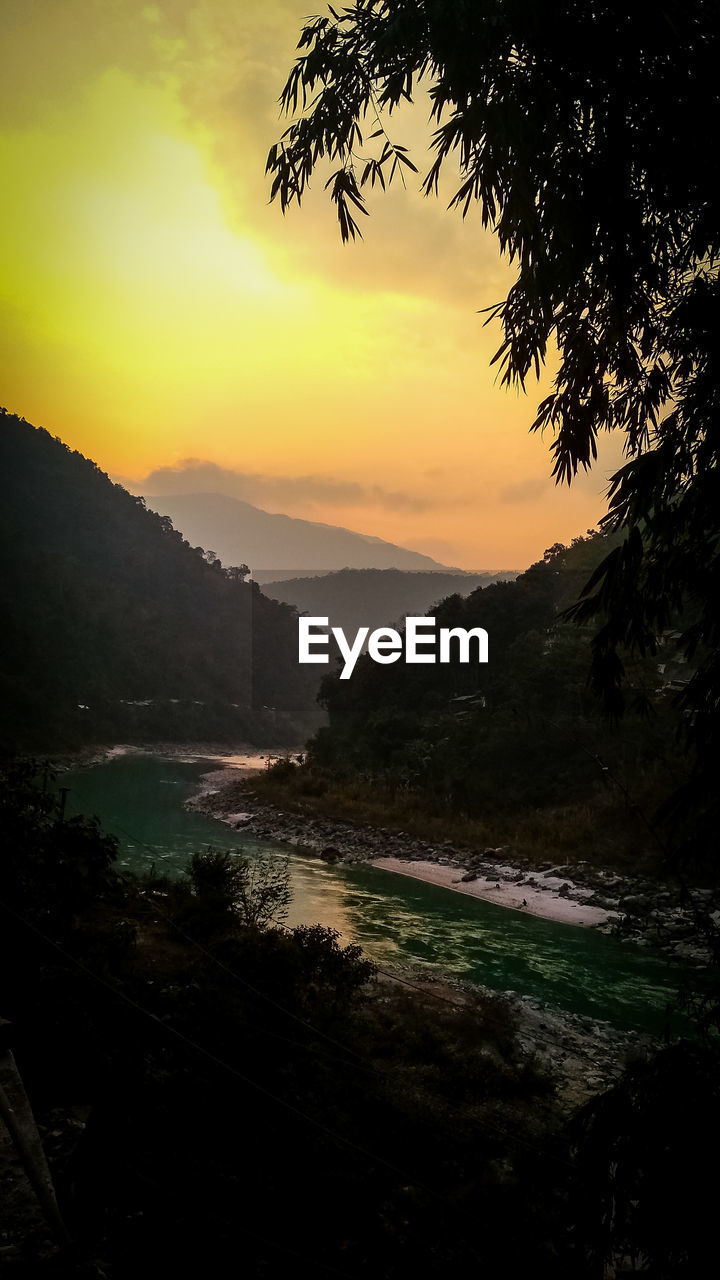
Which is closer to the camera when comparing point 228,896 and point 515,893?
point 228,896

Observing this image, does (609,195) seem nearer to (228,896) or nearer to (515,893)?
(228,896)

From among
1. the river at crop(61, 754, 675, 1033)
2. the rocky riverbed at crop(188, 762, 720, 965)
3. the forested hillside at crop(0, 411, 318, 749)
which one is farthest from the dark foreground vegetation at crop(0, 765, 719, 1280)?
the forested hillside at crop(0, 411, 318, 749)

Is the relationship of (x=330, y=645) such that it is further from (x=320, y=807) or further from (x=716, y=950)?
(x=716, y=950)

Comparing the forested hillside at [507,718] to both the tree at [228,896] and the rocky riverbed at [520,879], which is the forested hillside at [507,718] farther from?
the tree at [228,896]

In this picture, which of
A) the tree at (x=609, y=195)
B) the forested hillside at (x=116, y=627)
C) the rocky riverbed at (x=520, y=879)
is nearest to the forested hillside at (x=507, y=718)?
the rocky riverbed at (x=520, y=879)

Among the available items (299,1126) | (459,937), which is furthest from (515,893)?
(299,1126)

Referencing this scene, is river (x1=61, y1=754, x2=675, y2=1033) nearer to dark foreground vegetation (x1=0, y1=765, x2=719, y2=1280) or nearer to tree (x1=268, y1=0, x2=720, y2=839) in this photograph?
dark foreground vegetation (x1=0, y1=765, x2=719, y2=1280)

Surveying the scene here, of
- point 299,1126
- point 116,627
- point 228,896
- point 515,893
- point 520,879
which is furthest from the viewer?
point 116,627
